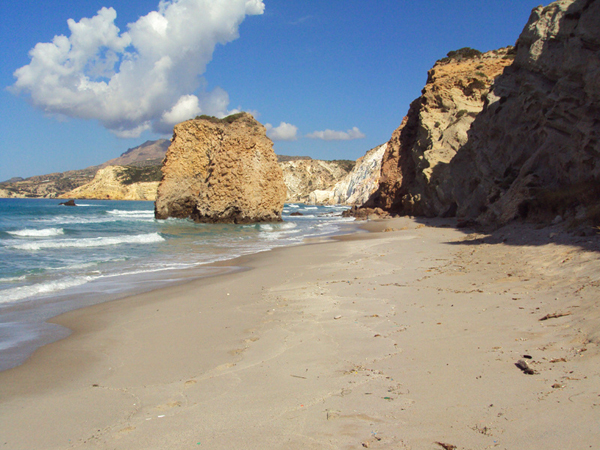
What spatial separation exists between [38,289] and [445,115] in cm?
2685

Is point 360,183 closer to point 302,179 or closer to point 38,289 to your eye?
point 302,179

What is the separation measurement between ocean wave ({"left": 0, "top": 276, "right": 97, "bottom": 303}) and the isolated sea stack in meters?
21.3

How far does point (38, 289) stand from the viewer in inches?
309

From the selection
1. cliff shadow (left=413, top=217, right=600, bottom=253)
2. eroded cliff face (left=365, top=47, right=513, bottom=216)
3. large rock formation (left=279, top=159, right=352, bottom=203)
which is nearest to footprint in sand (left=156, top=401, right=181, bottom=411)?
cliff shadow (left=413, top=217, right=600, bottom=253)

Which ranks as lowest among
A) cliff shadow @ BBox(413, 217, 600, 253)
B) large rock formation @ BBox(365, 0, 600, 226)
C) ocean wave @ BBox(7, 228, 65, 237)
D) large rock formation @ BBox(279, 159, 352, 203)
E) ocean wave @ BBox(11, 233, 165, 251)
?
ocean wave @ BBox(11, 233, 165, 251)

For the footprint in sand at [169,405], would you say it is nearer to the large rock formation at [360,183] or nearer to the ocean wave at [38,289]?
the ocean wave at [38,289]

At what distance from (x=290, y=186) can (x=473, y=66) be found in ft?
287

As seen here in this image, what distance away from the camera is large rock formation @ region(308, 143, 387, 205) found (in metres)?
73.7

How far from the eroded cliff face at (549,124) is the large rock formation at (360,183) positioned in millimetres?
53540

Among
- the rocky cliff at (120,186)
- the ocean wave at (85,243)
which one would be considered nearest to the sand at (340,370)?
the ocean wave at (85,243)

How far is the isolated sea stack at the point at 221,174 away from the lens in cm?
2994

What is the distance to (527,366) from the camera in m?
2.83

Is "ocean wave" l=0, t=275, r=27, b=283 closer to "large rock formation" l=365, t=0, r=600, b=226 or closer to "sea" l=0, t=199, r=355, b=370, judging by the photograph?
"sea" l=0, t=199, r=355, b=370

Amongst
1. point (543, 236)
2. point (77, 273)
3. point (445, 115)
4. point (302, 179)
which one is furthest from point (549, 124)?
point (302, 179)
